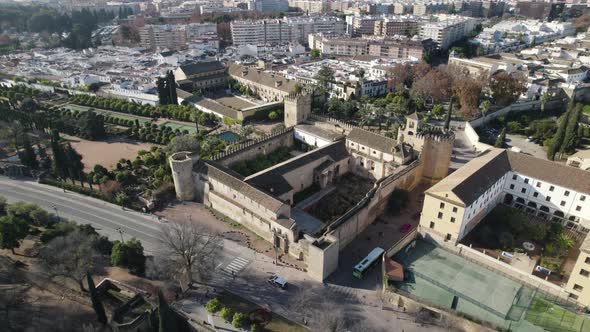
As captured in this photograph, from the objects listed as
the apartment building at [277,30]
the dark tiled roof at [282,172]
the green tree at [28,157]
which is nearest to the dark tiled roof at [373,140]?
the dark tiled roof at [282,172]

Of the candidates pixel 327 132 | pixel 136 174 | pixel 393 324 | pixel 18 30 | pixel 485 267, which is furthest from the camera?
pixel 18 30

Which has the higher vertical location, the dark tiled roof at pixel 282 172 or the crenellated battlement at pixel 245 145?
the crenellated battlement at pixel 245 145

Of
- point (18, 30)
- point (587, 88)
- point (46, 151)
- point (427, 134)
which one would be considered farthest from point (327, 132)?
point (18, 30)

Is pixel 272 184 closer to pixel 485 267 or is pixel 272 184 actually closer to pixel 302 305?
pixel 302 305

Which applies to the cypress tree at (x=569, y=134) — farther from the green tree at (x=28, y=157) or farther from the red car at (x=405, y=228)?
the green tree at (x=28, y=157)

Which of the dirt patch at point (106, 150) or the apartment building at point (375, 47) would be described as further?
the apartment building at point (375, 47)

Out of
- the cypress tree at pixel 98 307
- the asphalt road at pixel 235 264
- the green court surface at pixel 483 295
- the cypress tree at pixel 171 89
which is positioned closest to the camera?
the green court surface at pixel 483 295

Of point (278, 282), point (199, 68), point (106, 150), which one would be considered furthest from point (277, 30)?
point (278, 282)
